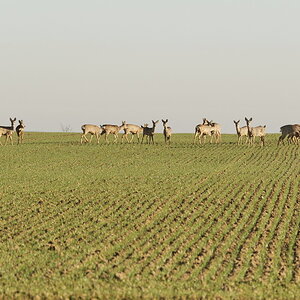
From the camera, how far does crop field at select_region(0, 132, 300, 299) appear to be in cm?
1210

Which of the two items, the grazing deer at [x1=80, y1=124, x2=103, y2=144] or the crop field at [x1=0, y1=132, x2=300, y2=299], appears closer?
the crop field at [x1=0, y1=132, x2=300, y2=299]

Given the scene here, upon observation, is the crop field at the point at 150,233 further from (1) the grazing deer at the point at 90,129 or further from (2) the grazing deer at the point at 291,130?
(2) the grazing deer at the point at 291,130

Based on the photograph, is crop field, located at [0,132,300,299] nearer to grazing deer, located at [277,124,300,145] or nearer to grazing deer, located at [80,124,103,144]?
grazing deer, located at [80,124,103,144]

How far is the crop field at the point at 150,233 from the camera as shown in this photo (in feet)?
39.7

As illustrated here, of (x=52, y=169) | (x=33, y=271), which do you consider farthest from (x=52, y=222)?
(x=52, y=169)

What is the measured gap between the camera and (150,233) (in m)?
17.1

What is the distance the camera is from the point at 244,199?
23.2 m

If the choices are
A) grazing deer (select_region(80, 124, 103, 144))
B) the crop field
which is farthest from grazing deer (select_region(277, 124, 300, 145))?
the crop field

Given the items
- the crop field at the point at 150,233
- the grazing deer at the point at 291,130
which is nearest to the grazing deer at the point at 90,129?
the grazing deer at the point at 291,130

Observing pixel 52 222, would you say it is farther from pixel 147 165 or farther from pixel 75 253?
pixel 147 165

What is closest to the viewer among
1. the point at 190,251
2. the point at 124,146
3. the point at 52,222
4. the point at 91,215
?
the point at 190,251

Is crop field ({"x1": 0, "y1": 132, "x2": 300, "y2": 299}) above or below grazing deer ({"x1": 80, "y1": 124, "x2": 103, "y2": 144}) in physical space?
below

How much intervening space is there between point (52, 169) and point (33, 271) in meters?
22.8

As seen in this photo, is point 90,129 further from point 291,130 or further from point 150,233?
point 150,233
